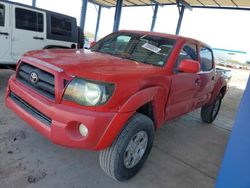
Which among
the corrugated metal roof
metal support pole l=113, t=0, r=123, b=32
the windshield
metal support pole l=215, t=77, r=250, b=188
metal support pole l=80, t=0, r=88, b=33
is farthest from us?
metal support pole l=113, t=0, r=123, b=32

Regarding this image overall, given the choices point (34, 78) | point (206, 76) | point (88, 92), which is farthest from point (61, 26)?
point (88, 92)

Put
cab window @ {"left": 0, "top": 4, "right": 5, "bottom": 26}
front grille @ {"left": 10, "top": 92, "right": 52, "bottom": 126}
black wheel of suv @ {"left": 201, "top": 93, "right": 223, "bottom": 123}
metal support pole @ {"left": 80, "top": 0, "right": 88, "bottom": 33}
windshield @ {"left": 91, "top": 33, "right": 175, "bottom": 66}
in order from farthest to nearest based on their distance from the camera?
1. metal support pole @ {"left": 80, "top": 0, "right": 88, "bottom": 33}
2. black wheel of suv @ {"left": 201, "top": 93, "right": 223, "bottom": 123}
3. cab window @ {"left": 0, "top": 4, "right": 5, "bottom": 26}
4. windshield @ {"left": 91, "top": 33, "right": 175, "bottom": 66}
5. front grille @ {"left": 10, "top": 92, "right": 52, "bottom": 126}

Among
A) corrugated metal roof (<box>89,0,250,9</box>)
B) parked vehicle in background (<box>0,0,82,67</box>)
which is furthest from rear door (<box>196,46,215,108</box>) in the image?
corrugated metal roof (<box>89,0,250,9</box>)

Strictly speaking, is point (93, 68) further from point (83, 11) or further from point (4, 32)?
point (83, 11)

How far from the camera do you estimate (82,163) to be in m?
2.86

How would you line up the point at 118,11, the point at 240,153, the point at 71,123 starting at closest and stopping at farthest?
the point at 240,153
the point at 71,123
the point at 118,11

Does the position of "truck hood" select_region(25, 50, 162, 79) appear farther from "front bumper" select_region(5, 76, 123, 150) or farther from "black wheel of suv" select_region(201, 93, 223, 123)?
"black wheel of suv" select_region(201, 93, 223, 123)

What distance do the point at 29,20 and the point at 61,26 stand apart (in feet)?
3.02

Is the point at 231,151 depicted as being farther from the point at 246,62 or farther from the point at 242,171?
the point at 246,62

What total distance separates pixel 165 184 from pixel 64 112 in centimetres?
147

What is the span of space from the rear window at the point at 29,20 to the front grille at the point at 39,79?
10.1 feet

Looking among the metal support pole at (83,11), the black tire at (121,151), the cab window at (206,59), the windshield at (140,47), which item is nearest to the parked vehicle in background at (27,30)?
the windshield at (140,47)

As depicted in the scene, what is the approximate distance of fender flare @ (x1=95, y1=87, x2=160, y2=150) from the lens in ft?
7.13

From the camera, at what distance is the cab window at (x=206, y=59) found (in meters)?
4.13
